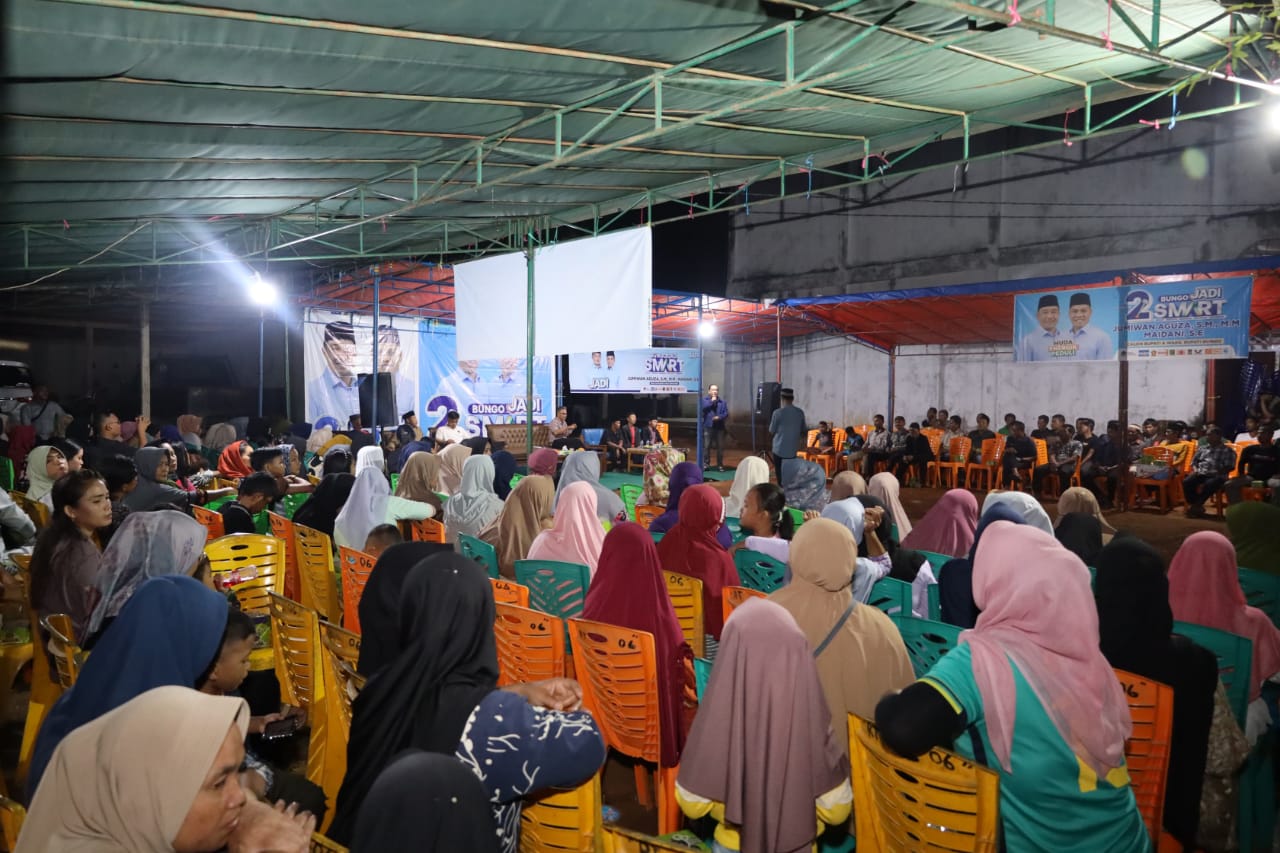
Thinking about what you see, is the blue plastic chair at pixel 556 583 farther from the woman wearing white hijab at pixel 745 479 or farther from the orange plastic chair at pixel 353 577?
the woman wearing white hijab at pixel 745 479

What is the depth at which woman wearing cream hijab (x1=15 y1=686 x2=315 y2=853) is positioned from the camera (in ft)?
4.08

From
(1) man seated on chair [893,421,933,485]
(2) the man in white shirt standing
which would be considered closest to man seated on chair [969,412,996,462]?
→ (1) man seated on chair [893,421,933,485]

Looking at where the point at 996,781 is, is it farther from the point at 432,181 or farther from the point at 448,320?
the point at 448,320

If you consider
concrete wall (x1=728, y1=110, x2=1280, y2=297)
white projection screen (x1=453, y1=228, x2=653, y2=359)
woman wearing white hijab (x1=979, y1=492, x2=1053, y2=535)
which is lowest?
woman wearing white hijab (x1=979, y1=492, x2=1053, y2=535)

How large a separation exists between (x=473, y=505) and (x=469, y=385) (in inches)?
415

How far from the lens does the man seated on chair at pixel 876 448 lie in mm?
13719

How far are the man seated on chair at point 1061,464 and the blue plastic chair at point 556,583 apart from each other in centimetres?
973

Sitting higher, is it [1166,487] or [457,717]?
[457,717]

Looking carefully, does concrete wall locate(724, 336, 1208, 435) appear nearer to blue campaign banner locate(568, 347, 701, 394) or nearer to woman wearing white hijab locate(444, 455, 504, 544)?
blue campaign banner locate(568, 347, 701, 394)

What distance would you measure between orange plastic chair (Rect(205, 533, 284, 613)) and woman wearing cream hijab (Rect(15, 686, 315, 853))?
2.84m

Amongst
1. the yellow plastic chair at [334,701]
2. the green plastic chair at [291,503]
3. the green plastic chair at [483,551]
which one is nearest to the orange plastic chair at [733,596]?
the yellow plastic chair at [334,701]

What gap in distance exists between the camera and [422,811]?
46.2 inches

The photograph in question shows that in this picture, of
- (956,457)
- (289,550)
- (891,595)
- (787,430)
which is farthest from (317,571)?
(956,457)

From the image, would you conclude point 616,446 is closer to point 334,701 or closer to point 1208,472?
point 1208,472
